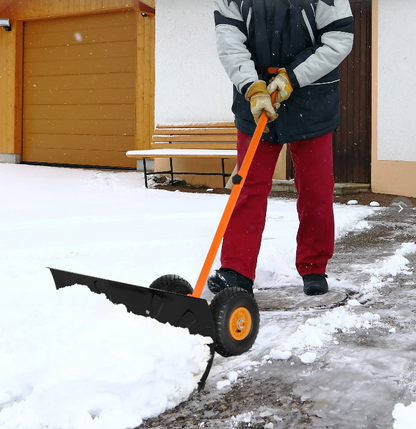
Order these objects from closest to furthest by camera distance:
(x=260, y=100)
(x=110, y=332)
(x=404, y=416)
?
(x=404, y=416) < (x=110, y=332) < (x=260, y=100)

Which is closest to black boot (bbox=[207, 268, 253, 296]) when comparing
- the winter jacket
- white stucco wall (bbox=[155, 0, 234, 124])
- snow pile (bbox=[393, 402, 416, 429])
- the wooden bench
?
the winter jacket

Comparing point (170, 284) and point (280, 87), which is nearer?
point (170, 284)

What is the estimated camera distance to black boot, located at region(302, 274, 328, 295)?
9.05ft

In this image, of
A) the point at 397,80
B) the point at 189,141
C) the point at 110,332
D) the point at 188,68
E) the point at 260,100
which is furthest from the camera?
the point at 188,68

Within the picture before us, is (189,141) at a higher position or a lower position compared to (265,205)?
higher

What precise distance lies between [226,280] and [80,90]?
927 centimetres

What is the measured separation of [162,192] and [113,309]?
5648mm

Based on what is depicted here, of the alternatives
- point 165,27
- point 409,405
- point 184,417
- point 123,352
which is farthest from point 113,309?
point 165,27

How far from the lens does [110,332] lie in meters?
1.71

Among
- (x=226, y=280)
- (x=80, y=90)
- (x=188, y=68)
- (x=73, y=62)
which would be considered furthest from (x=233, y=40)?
(x=73, y=62)

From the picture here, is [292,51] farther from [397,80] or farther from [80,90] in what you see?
[80,90]

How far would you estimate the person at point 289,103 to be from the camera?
262 cm

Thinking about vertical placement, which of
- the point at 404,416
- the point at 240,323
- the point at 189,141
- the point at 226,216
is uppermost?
the point at 189,141

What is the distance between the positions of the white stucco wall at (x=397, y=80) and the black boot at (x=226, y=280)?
4883 millimetres
